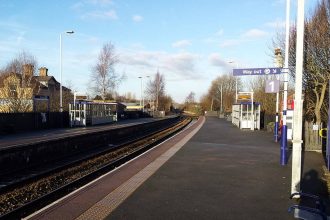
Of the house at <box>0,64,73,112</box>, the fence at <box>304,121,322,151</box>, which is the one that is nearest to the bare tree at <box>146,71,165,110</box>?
the house at <box>0,64,73,112</box>

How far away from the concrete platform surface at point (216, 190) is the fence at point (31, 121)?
20877 millimetres

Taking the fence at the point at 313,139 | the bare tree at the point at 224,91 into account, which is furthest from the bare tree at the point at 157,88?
the fence at the point at 313,139

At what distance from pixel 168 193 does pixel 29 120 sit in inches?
1123

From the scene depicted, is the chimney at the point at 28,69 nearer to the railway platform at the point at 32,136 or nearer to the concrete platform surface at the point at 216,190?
the railway platform at the point at 32,136

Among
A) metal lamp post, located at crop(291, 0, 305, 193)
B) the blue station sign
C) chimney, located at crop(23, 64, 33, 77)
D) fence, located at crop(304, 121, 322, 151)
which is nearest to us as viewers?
metal lamp post, located at crop(291, 0, 305, 193)

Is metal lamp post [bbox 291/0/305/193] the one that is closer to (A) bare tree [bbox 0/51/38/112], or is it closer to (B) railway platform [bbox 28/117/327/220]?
(B) railway platform [bbox 28/117/327/220]

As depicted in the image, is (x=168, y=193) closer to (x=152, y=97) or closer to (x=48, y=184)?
(x=48, y=184)

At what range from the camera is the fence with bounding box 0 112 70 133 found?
3121 cm

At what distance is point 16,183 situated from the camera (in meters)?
11.2

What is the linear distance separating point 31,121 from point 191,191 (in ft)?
94.4

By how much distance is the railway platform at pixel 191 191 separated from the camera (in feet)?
23.7

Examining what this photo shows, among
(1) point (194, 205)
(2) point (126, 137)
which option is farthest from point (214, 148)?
(2) point (126, 137)

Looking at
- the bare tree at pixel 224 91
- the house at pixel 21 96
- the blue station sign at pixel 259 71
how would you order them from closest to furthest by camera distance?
the blue station sign at pixel 259 71
the house at pixel 21 96
the bare tree at pixel 224 91

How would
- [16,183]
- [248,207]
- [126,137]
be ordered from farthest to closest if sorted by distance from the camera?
[126,137] → [16,183] → [248,207]
